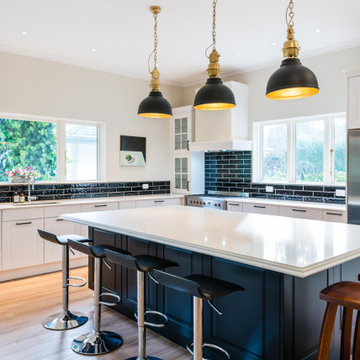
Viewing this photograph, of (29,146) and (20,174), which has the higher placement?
→ (29,146)

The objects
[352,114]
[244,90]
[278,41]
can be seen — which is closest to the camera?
[352,114]

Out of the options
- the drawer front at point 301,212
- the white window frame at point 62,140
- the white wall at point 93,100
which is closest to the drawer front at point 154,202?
the white wall at point 93,100

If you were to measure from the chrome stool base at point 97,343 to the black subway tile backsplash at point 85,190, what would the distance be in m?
2.67

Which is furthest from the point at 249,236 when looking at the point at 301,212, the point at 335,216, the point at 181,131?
the point at 181,131

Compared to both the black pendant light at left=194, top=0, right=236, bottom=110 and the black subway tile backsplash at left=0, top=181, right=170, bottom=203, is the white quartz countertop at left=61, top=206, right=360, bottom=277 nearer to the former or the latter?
the black pendant light at left=194, top=0, right=236, bottom=110

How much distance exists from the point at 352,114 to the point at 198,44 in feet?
6.76

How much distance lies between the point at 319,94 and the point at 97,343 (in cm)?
408

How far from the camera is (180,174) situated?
639cm

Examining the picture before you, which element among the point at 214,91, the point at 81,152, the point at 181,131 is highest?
the point at 181,131

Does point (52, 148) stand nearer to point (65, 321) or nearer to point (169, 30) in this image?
point (169, 30)

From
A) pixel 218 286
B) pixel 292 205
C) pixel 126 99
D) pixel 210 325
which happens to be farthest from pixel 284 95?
pixel 126 99

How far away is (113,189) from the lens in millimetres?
5832

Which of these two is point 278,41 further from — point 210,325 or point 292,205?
point 210,325

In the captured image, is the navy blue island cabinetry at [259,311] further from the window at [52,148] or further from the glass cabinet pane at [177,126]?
the glass cabinet pane at [177,126]
